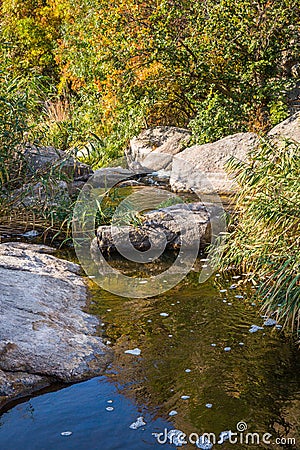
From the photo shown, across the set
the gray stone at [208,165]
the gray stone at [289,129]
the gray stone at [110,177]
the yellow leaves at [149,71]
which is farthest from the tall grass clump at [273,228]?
the yellow leaves at [149,71]

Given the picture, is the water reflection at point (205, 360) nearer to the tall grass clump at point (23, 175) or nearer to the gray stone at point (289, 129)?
the tall grass clump at point (23, 175)

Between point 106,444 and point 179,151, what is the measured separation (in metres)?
8.91

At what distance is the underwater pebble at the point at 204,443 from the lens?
319cm

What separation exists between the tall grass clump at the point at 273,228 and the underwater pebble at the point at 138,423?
1479 mm

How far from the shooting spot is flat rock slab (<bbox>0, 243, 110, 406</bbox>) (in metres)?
3.94

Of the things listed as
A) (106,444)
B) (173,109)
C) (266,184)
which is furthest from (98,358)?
(173,109)

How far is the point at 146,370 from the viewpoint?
408 centimetres

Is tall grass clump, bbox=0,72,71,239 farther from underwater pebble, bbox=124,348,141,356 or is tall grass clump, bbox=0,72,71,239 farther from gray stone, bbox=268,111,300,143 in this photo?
gray stone, bbox=268,111,300,143

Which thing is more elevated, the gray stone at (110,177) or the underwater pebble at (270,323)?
the underwater pebble at (270,323)

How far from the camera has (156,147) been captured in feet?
→ 39.2

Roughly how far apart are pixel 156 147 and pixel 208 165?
2137mm

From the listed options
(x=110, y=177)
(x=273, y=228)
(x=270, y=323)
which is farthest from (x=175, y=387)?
(x=110, y=177)

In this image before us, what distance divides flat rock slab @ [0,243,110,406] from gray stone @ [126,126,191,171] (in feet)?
19.5

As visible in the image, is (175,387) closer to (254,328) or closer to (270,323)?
(254,328)
